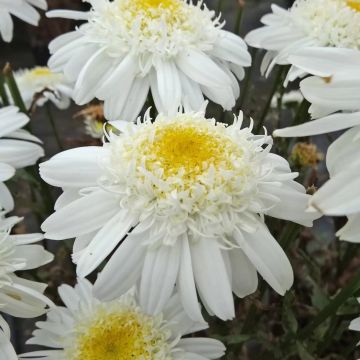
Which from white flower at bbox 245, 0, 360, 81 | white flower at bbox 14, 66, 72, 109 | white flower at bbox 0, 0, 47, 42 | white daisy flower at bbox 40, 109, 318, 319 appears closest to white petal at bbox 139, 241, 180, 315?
white daisy flower at bbox 40, 109, 318, 319

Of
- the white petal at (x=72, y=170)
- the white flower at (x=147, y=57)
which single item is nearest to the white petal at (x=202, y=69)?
the white flower at (x=147, y=57)


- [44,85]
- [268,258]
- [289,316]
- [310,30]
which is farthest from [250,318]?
[44,85]

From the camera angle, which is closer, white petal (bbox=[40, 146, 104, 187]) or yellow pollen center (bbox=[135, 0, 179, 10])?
white petal (bbox=[40, 146, 104, 187])

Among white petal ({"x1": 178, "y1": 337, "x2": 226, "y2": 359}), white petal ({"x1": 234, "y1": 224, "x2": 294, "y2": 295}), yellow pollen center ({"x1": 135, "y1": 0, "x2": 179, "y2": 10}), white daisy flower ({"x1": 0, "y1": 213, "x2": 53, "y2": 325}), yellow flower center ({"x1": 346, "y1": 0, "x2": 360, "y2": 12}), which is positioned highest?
yellow pollen center ({"x1": 135, "y1": 0, "x2": 179, "y2": 10})

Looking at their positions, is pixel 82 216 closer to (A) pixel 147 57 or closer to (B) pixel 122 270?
(B) pixel 122 270

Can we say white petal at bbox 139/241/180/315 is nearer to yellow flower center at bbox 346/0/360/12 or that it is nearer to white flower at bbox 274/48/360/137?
white flower at bbox 274/48/360/137

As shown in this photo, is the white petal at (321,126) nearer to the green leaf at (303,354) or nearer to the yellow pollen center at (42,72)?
the green leaf at (303,354)
